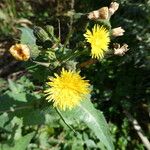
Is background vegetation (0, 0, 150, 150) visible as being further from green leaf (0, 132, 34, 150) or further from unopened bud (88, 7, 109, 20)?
unopened bud (88, 7, 109, 20)

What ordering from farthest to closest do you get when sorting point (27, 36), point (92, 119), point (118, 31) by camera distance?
point (27, 36)
point (92, 119)
point (118, 31)

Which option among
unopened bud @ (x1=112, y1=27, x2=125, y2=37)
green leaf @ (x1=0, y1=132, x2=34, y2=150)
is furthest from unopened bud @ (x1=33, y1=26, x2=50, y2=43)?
green leaf @ (x1=0, y1=132, x2=34, y2=150)

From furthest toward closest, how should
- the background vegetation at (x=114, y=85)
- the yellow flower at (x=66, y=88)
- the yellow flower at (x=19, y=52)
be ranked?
the background vegetation at (x=114, y=85)
the yellow flower at (x=66, y=88)
the yellow flower at (x=19, y=52)

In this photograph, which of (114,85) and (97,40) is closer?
(97,40)

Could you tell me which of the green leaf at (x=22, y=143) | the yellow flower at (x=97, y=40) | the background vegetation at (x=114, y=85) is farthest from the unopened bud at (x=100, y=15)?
the background vegetation at (x=114, y=85)

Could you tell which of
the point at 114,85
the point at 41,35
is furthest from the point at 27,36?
the point at 114,85

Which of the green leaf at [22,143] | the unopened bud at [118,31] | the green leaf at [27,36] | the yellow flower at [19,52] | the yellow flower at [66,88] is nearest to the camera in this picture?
the yellow flower at [19,52]

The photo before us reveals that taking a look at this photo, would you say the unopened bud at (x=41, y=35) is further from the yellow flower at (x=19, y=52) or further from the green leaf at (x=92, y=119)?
the green leaf at (x=92, y=119)

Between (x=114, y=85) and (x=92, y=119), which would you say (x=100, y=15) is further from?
(x=114, y=85)
